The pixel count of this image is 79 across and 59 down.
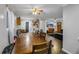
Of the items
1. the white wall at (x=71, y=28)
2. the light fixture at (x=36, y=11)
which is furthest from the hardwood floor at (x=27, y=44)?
the light fixture at (x=36, y=11)

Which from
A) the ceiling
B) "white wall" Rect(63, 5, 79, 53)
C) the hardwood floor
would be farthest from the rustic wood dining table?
"white wall" Rect(63, 5, 79, 53)

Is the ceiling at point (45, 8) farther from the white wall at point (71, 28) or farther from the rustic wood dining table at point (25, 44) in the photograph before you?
the rustic wood dining table at point (25, 44)

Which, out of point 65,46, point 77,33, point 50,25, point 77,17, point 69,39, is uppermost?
point 77,17

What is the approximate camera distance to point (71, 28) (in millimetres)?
2432

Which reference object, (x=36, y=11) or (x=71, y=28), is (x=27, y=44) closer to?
(x=71, y=28)

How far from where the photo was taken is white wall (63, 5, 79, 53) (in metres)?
2.15

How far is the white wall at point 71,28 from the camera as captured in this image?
2.15 m

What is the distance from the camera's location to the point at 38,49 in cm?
93

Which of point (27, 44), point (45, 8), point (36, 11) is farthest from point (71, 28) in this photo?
point (27, 44)

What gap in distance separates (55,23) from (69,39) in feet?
1.96

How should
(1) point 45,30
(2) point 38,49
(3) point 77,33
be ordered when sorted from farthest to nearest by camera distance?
(1) point 45,30, (3) point 77,33, (2) point 38,49
